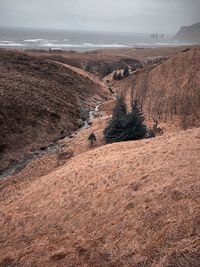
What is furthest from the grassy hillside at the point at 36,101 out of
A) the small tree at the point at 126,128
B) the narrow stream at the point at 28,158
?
the small tree at the point at 126,128

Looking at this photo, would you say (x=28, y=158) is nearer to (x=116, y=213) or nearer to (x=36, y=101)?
(x=36, y=101)

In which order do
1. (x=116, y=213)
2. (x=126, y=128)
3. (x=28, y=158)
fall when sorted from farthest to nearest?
1. (x=28, y=158)
2. (x=126, y=128)
3. (x=116, y=213)

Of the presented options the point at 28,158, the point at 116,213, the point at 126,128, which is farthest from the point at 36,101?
the point at 116,213

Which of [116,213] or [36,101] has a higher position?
[116,213]

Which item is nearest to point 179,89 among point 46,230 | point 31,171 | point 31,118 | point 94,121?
point 94,121

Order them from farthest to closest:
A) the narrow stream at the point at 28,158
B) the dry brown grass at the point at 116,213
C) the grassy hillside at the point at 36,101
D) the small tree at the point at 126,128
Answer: the grassy hillside at the point at 36,101 → the small tree at the point at 126,128 → the narrow stream at the point at 28,158 → the dry brown grass at the point at 116,213

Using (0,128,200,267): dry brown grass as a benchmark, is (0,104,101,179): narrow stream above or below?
below

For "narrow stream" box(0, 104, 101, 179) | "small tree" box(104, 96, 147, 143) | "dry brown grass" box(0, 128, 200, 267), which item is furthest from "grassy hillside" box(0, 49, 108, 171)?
"dry brown grass" box(0, 128, 200, 267)

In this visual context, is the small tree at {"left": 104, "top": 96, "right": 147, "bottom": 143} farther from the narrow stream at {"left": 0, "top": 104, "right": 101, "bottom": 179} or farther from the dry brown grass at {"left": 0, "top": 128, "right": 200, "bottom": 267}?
the dry brown grass at {"left": 0, "top": 128, "right": 200, "bottom": 267}

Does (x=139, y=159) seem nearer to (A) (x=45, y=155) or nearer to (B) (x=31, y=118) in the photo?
(A) (x=45, y=155)

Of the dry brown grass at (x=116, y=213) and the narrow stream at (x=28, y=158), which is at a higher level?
the dry brown grass at (x=116, y=213)

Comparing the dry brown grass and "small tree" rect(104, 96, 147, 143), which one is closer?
the dry brown grass

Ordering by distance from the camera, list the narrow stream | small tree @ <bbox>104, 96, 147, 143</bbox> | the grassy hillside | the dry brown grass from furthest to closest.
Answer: the grassy hillside → small tree @ <bbox>104, 96, 147, 143</bbox> → the narrow stream → the dry brown grass

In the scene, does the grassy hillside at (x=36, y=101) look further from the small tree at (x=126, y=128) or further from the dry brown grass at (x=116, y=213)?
the dry brown grass at (x=116, y=213)
